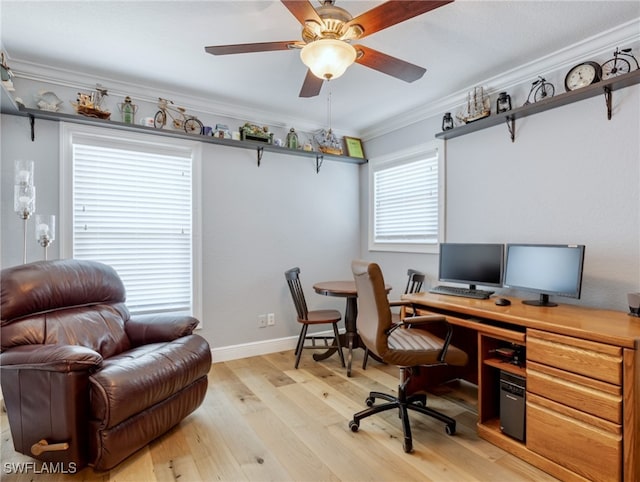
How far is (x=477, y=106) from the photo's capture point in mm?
2959

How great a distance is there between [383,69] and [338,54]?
1.55ft

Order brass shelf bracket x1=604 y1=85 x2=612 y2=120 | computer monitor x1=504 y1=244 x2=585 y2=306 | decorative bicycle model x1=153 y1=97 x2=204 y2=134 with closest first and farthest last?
computer monitor x1=504 y1=244 x2=585 y2=306 → brass shelf bracket x1=604 y1=85 x2=612 y2=120 → decorative bicycle model x1=153 y1=97 x2=204 y2=134

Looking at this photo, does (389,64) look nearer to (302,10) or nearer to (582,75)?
(302,10)

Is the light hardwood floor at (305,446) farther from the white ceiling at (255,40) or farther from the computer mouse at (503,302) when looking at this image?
the white ceiling at (255,40)

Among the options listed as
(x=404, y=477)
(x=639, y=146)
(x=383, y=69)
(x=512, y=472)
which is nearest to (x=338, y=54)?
(x=383, y=69)

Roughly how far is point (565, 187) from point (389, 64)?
1.60 m

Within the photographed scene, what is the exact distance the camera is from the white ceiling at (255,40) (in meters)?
2.04

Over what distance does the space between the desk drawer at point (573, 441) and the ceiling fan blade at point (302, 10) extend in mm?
2278

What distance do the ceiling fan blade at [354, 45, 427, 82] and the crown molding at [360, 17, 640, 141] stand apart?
123 cm

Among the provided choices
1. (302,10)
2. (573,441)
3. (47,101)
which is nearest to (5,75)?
(47,101)

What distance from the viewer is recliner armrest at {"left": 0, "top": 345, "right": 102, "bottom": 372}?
169 centimetres

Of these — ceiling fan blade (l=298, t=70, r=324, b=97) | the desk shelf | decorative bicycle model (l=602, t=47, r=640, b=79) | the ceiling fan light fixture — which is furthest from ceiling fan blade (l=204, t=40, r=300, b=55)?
the desk shelf

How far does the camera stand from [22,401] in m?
1.78

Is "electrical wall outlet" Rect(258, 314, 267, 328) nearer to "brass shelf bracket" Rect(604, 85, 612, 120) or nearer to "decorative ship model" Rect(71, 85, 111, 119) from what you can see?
"decorative ship model" Rect(71, 85, 111, 119)
